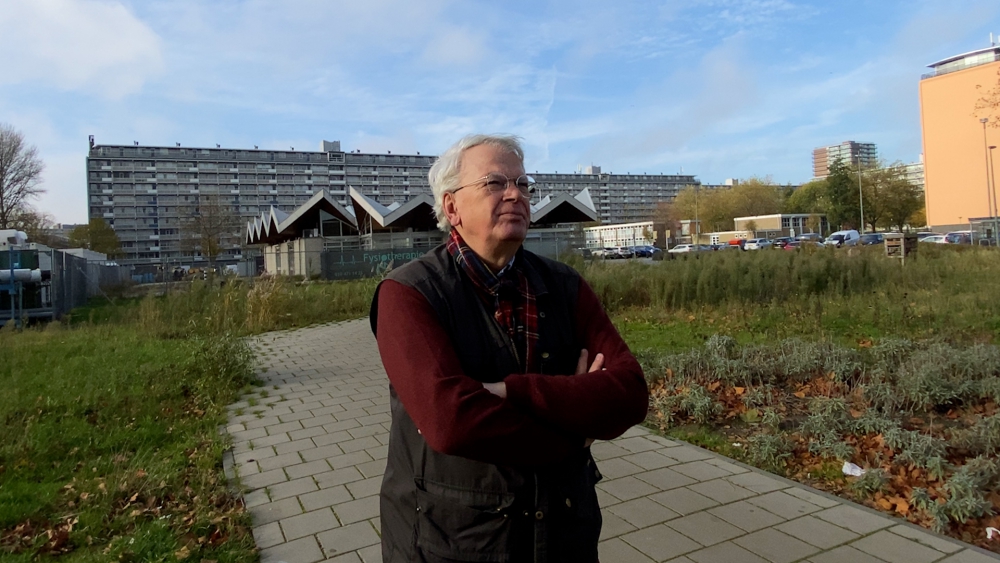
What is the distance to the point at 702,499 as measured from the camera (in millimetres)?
3701

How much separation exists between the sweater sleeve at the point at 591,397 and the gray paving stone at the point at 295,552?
86.8 inches

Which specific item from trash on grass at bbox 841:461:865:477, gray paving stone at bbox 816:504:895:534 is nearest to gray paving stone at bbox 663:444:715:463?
trash on grass at bbox 841:461:865:477

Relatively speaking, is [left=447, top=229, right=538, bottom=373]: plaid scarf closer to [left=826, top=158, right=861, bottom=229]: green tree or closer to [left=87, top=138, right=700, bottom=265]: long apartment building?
[left=826, top=158, right=861, bottom=229]: green tree

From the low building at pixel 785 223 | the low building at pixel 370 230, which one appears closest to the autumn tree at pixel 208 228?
the low building at pixel 370 230

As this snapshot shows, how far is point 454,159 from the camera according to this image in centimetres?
184

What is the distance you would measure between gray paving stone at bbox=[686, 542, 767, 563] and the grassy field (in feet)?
3.49

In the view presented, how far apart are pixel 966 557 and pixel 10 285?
17.7 meters

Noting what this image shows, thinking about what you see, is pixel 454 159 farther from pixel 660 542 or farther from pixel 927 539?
pixel 927 539

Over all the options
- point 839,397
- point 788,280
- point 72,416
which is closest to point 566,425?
point 839,397

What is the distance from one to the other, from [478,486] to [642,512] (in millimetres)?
2359

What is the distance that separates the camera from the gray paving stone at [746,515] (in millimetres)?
3330

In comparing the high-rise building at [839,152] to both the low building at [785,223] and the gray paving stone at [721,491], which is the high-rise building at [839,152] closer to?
the low building at [785,223]

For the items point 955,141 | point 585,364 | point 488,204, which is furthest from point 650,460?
point 955,141

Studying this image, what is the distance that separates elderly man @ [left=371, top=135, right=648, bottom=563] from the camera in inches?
58.3
